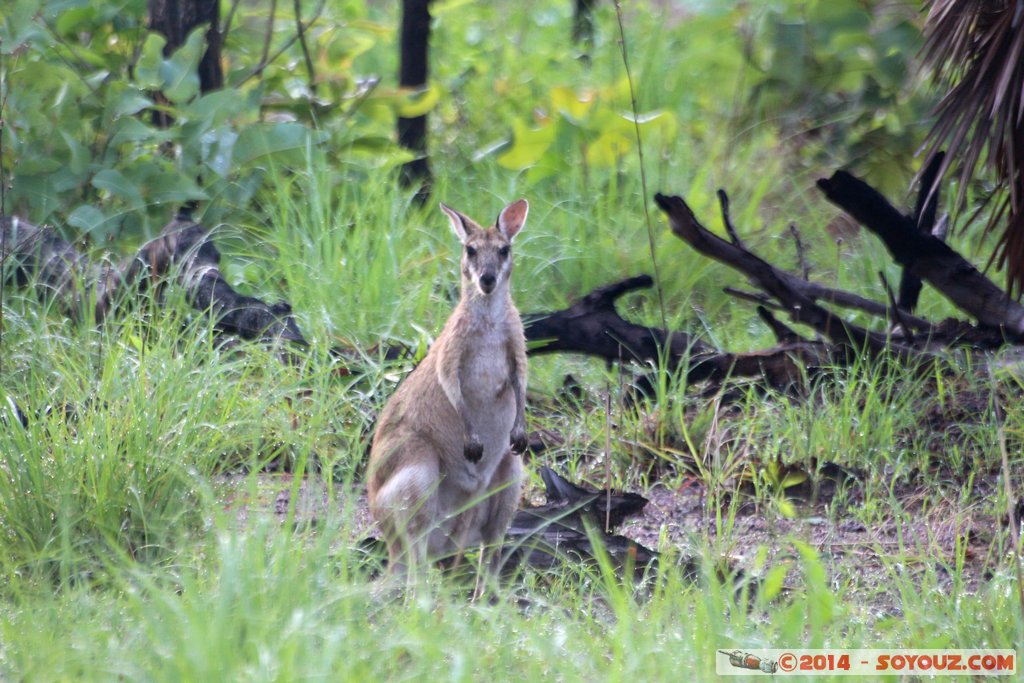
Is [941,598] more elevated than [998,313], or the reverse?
[998,313]

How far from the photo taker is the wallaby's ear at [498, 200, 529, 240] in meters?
3.91

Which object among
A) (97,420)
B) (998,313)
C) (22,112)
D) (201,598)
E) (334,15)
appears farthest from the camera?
(334,15)

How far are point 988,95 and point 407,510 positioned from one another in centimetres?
204

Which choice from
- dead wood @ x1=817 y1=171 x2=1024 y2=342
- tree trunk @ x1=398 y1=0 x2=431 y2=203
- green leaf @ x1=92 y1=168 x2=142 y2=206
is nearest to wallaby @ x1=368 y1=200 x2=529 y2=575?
dead wood @ x1=817 y1=171 x2=1024 y2=342

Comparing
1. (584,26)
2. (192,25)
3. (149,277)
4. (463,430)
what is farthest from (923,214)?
(584,26)

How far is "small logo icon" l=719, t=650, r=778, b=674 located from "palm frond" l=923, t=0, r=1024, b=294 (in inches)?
67.0

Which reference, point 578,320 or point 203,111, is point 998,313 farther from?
point 203,111

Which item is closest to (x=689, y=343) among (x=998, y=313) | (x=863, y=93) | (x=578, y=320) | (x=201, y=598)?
(x=578, y=320)

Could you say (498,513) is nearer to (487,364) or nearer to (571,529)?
(571,529)

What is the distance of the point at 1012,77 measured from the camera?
3.52 metres

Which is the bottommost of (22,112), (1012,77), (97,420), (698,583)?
(698,583)

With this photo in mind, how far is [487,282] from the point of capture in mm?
3709

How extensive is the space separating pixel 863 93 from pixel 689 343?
2.05 metres

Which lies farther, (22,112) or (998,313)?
(22,112)
